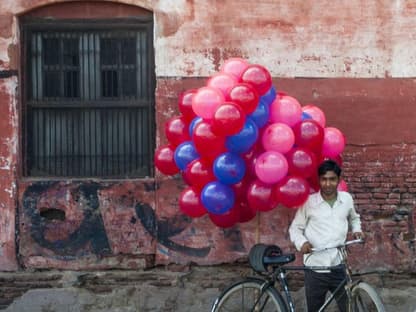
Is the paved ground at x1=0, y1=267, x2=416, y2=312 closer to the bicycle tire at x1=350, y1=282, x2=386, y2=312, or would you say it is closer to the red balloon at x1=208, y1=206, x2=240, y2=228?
the red balloon at x1=208, y1=206, x2=240, y2=228

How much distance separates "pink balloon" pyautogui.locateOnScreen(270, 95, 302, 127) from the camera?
5.80m

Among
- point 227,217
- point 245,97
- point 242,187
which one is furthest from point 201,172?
point 245,97

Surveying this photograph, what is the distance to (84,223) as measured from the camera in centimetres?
747

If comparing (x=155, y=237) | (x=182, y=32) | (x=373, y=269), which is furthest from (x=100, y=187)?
(x=373, y=269)

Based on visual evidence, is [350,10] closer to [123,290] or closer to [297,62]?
[297,62]

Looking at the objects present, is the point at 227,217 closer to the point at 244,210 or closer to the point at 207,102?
the point at 244,210

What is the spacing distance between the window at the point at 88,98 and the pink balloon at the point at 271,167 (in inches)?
86.8

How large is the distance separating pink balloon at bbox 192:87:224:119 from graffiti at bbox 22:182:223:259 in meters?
2.03

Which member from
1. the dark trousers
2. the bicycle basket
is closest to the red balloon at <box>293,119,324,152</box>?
the bicycle basket

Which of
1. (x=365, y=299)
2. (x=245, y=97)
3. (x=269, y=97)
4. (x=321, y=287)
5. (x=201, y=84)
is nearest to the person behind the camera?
(x=365, y=299)

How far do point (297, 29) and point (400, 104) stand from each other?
123 centimetres

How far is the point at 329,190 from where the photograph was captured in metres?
5.75

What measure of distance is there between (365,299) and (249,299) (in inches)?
36.9

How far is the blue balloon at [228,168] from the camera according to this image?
224 inches
